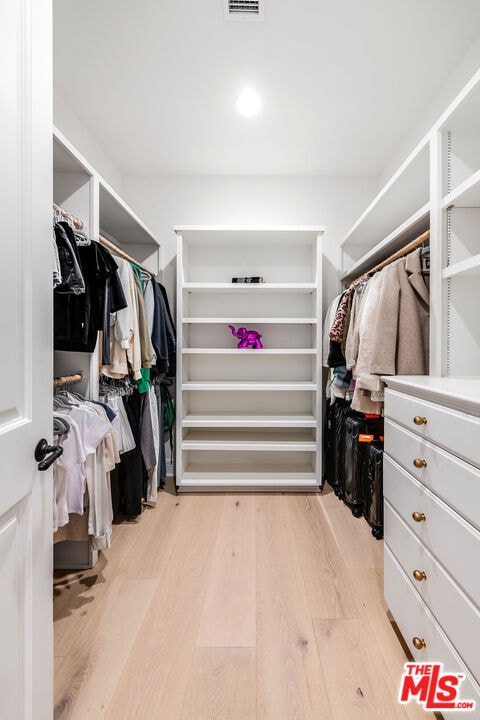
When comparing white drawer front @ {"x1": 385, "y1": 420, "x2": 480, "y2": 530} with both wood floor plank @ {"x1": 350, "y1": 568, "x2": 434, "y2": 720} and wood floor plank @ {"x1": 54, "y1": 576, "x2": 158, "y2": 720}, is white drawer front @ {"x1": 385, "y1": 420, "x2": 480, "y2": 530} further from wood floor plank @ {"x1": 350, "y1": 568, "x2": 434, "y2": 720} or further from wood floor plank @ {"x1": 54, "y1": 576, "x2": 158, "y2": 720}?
wood floor plank @ {"x1": 54, "y1": 576, "x2": 158, "y2": 720}

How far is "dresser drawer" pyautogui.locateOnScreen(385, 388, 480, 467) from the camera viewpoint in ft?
2.88

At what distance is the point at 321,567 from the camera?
5.83ft

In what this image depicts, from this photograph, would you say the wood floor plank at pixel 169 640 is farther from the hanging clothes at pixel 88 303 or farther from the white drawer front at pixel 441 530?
the hanging clothes at pixel 88 303

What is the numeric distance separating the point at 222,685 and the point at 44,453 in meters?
1.01

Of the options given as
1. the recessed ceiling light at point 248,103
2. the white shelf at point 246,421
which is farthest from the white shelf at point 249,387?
the recessed ceiling light at point 248,103

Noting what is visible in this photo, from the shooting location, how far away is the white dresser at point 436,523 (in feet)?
2.85

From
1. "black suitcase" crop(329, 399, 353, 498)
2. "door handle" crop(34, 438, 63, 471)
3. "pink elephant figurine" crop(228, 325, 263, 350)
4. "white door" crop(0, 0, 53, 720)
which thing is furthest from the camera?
"pink elephant figurine" crop(228, 325, 263, 350)

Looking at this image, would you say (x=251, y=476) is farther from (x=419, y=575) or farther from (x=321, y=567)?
(x=419, y=575)

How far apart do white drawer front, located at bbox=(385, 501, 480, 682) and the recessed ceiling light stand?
2.39 metres

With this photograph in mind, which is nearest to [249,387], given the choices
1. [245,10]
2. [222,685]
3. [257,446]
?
[257,446]

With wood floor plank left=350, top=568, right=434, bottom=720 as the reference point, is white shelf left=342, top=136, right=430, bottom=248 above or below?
above

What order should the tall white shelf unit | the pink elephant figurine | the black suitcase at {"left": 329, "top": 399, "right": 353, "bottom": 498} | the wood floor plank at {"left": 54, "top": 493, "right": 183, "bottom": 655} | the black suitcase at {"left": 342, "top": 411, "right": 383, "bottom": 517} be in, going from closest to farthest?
the wood floor plank at {"left": 54, "top": 493, "right": 183, "bottom": 655} → the black suitcase at {"left": 342, "top": 411, "right": 383, "bottom": 517} → the black suitcase at {"left": 329, "top": 399, "right": 353, "bottom": 498} → the pink elephant figurine → the tall white shelf unit

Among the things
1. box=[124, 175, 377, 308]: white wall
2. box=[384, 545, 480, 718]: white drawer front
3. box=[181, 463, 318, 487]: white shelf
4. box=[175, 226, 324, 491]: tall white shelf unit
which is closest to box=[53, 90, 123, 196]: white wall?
box=[124, 175, 377, 308]: white wall

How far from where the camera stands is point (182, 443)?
2670 millimetres
